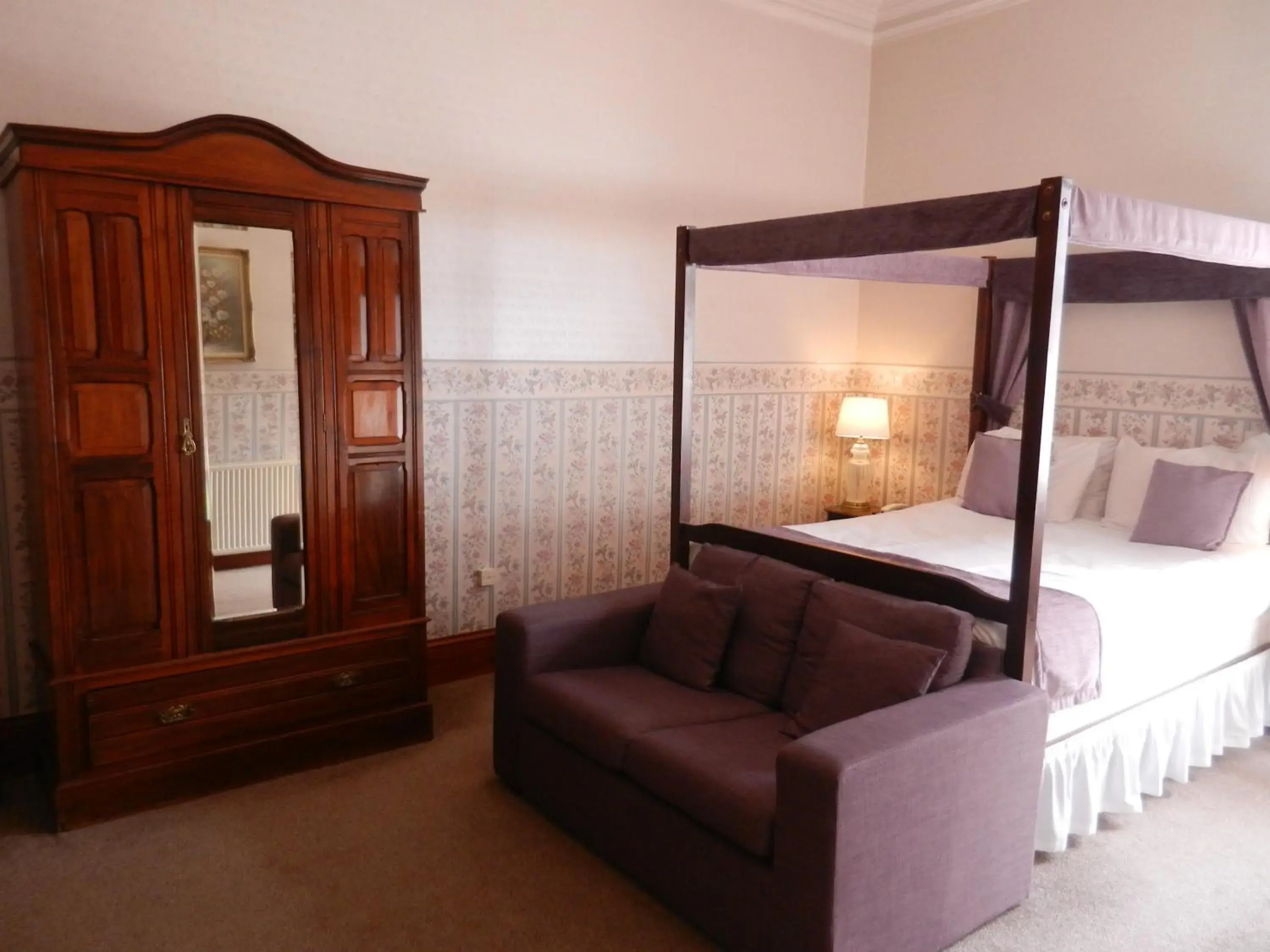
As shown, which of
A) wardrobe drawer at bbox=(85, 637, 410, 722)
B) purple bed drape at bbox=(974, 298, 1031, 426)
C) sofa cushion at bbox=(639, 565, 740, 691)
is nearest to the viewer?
wardrobe drawer at bbox=(85, 637, 410, 722)

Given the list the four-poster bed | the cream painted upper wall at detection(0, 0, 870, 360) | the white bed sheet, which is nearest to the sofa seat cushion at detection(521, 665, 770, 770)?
the four-poster bed

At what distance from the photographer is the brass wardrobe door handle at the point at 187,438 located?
3.10 metres

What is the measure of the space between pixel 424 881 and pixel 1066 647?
6.73 ft

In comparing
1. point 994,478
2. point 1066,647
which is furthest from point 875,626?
point 994,478

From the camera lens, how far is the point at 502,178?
4.33 m

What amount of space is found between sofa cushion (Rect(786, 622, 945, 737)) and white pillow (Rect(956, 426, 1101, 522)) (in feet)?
6.62

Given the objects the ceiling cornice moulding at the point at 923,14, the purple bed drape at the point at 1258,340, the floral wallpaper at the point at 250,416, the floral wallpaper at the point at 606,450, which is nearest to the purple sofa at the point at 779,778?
the floral wallpaper at the point at 250,416

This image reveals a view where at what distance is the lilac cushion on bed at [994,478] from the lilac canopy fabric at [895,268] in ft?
2.65

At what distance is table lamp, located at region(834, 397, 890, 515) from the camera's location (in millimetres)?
5465

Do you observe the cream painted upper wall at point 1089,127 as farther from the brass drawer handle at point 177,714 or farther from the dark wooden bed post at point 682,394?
the brass drawer handle at point 177,714

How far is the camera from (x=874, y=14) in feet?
18.1

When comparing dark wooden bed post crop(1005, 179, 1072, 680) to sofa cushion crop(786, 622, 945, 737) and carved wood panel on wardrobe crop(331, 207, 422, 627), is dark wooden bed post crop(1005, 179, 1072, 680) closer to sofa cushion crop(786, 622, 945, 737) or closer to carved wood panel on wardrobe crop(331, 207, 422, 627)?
sofa cushion crop(786, 622, 945, 737)

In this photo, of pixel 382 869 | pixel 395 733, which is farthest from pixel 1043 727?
pixel 395 733

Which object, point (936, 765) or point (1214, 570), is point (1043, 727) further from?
point (1214, 570)
